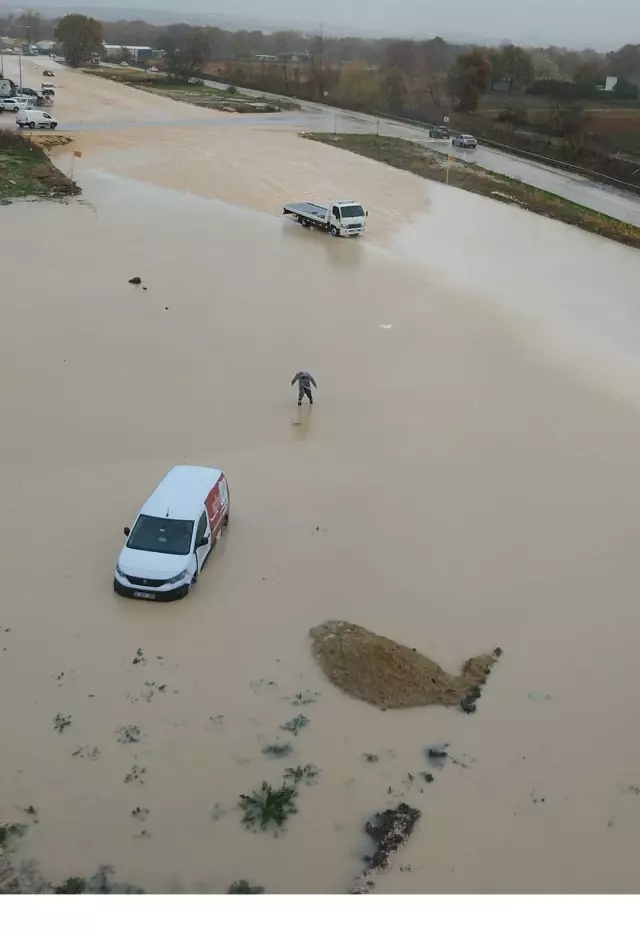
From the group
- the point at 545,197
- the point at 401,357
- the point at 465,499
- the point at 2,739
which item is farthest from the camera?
the point at 545,197

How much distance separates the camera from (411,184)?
43688 millimetres

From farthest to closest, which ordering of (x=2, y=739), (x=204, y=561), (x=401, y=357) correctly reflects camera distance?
1. (x=401, y=357)
2. (x=204, y=561)
3. (x=2, y=739)

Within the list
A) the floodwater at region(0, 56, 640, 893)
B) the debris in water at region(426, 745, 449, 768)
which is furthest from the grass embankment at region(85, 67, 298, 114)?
the debris in water at region(426, 745, 449, 768)

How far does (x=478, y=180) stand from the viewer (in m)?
45.2

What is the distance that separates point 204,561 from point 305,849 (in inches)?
185

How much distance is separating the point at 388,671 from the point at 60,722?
3.82 metres

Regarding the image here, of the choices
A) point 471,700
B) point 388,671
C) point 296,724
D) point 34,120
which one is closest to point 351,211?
point 34,120

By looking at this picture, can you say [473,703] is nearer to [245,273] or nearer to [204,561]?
[204,561]

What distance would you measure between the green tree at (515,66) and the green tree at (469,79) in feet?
14.6

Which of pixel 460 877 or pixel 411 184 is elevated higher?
pixel 411 184

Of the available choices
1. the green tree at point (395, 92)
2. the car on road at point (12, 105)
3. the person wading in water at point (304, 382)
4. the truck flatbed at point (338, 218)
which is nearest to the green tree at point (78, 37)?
the green tree at point (395, 92)

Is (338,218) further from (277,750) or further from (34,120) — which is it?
(277,750)

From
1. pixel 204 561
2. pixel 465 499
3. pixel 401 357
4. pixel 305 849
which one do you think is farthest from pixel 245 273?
pixel 305 849

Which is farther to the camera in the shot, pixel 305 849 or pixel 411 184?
pixel 411 184
